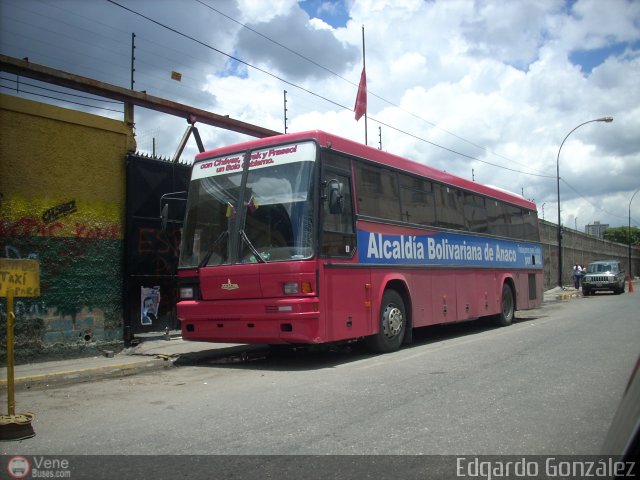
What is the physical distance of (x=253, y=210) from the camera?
27.3ft

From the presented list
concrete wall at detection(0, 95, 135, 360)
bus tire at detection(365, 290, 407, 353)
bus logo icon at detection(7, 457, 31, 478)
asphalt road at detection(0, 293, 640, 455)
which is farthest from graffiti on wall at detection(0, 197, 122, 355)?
bus logo icon at detection(7, 457, 31, 478)

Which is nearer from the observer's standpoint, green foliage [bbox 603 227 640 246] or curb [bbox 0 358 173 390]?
curb [bbox 0 358 173 390]

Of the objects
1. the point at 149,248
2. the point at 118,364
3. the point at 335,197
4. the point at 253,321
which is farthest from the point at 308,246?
the point at 149,248

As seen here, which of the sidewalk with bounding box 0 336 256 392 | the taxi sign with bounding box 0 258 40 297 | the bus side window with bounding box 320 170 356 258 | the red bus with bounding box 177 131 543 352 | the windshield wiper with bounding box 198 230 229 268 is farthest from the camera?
the windshield wiper with bounding box 198 230 229 268

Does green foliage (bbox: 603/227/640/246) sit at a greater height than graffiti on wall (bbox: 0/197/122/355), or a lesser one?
greater

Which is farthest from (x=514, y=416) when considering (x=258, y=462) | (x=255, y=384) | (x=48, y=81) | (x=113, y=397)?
(x=48, y=81)

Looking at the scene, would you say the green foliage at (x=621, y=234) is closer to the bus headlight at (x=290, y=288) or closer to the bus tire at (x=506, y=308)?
the bus tire at (x=506, y=308)

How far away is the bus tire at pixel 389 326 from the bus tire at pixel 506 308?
5418 millimetres

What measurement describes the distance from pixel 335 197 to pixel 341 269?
1184 millimetres

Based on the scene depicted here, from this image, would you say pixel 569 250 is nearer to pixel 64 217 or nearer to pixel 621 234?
A: pixel 64 217

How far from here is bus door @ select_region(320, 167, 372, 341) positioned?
808 centimetres

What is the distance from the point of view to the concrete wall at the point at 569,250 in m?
36.9

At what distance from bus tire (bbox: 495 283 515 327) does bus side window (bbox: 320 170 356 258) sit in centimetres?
726

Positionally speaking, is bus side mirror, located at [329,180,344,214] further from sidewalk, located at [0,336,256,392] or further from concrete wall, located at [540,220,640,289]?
concrete wall, located at [540,220,640,289]
